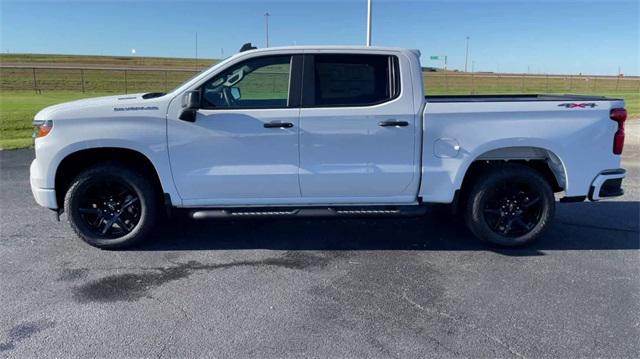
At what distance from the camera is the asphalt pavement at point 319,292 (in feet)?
10.2

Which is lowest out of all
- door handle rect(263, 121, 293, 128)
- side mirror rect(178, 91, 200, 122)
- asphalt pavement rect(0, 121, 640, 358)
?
asphalt pavement rect(0, 121, 640, 358)

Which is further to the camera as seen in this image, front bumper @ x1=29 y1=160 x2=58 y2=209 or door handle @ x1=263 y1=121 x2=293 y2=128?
front bumper @ x1=29 y1=160 x2=58 y2=209

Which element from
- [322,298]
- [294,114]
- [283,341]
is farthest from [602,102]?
[283,341]

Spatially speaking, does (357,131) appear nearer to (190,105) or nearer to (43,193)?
(190,105)

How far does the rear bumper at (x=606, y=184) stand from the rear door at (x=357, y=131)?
5.77ft

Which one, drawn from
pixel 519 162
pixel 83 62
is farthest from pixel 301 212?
pixel 83 62

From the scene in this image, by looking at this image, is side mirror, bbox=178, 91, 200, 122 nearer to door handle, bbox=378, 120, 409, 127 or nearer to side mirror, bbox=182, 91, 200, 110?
side mirror, bbox=182, 91, 200, 110

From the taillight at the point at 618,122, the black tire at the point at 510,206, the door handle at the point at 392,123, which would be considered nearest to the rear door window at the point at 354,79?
the door handle at the point at 392,123

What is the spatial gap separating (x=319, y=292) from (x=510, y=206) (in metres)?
2.28

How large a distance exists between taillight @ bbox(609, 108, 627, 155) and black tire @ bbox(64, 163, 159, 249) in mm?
4456

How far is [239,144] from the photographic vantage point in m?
4.48

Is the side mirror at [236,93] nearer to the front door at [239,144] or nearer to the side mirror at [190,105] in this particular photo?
the front door at [239,144]

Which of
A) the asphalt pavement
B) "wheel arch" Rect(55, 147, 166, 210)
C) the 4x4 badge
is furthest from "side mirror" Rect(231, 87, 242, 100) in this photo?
the 4x4 badge

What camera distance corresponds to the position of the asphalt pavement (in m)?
3.11
